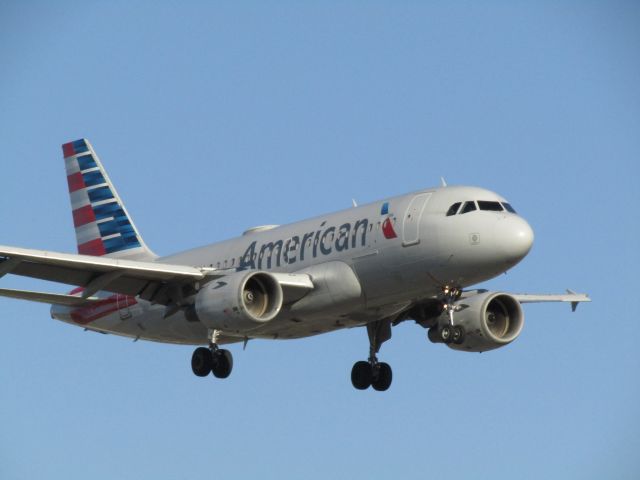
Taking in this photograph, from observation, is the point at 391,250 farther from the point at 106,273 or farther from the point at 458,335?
the point at 106,273

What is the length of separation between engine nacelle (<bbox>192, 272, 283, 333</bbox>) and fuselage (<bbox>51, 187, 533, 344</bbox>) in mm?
1311

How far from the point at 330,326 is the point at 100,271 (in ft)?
25.5

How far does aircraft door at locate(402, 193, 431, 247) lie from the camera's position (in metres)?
44.3

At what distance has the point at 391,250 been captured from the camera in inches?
1756

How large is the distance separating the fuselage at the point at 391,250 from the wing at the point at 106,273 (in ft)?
3.51

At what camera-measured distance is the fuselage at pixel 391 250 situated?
143ft

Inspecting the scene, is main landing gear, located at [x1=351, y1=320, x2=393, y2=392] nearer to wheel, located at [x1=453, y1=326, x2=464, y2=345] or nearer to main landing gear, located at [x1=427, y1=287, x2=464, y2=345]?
main landing gear, located at [x1=427, y1=287, x2=464, y2=345]

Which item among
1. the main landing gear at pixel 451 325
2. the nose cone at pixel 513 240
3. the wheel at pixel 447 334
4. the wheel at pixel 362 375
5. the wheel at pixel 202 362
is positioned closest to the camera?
the nose cone at pixel 513 240

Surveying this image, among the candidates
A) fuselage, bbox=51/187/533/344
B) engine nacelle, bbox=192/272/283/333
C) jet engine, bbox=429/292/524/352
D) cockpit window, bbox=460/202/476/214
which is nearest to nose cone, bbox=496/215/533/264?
fuselage, bbox=51/187/533/344

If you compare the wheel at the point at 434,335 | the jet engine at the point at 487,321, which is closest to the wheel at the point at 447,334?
the jet engine at the point at 487,321

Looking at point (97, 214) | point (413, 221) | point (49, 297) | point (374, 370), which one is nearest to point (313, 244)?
point (413, 221)

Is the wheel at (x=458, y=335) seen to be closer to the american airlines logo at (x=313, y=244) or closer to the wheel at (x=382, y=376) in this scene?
the american airlines logo at (x=313, y=244)

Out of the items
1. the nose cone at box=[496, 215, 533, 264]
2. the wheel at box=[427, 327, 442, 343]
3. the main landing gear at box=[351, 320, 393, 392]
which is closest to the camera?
the nose cone at box=[496, 215, 533, 264]

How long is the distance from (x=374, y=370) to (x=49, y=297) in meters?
11.7
